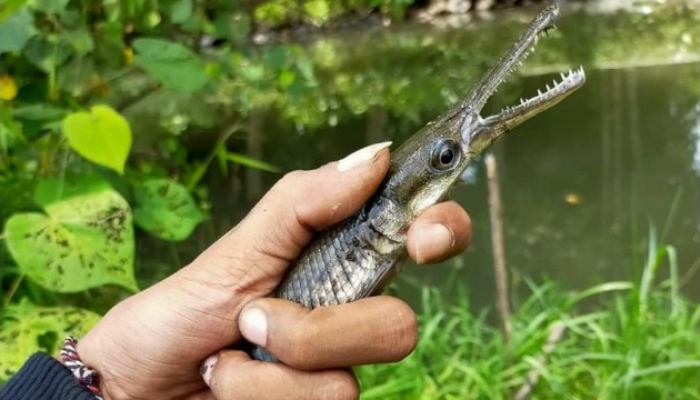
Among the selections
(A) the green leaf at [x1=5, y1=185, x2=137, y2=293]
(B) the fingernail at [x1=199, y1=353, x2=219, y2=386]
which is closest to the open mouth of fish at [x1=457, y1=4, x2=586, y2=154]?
(B) the fingernail at [x1=199, y1=353, x2=219, y2=386]

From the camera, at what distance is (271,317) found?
42.0 inches

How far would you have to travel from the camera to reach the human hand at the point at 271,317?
3.42 feet

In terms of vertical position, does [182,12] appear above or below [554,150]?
above

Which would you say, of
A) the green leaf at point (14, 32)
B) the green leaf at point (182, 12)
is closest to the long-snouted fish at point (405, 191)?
the green leaf at point (14, 32)

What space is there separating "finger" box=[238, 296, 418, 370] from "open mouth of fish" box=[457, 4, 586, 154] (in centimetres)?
24

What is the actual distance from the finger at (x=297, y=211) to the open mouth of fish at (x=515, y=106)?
0.37 ft

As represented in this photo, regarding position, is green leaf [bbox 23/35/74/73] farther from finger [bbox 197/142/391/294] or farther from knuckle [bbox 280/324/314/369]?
knuckle [bbox 280/324/314/369]

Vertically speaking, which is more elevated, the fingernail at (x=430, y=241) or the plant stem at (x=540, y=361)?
the fingernail at (x=430, y=241)

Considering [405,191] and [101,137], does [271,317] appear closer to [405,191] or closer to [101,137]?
[405,191]

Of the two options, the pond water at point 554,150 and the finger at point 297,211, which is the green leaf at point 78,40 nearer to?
the finger at point 297,211

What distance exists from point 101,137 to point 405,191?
66cm

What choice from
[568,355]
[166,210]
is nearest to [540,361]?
Answer: [568,355]

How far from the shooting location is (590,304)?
2705 millimetres

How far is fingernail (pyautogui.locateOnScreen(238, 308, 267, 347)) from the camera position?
107cm
